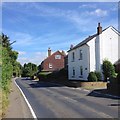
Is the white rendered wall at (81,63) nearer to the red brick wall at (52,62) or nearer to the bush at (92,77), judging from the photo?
the bush at (92,77)

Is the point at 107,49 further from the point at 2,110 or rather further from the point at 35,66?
the point at 35,66

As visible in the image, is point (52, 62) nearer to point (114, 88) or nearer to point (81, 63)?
point (81, 63)

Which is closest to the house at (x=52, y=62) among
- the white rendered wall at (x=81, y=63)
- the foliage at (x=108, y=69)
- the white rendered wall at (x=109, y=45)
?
the white rendered wall at (x=81, y=63)

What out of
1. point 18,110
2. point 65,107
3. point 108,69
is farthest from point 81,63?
point 18,110

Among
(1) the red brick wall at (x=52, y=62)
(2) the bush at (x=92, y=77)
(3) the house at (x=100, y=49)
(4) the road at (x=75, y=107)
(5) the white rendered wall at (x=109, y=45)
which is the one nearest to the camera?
(4) the road at (x=75, y=107)

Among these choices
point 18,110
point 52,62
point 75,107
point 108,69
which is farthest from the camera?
point 52,62

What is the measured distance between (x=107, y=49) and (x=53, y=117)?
122 ft

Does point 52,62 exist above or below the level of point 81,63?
above

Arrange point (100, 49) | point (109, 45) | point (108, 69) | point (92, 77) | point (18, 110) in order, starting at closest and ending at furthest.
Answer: point (18, 110)
point (92, 77)
point (108, 69)
point (100, 49)
point (109, 45)

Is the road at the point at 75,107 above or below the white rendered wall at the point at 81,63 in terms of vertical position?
below

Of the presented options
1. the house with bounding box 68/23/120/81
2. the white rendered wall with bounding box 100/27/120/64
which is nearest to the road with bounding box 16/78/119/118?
the house with bounding box 68/23/120/81

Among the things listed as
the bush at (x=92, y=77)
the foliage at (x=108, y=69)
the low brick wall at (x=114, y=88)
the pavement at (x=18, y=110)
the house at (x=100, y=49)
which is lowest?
the pavement at (x=18, y=110)

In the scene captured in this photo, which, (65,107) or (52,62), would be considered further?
(52,62)

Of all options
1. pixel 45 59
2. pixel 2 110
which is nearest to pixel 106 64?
pixel 2 110
